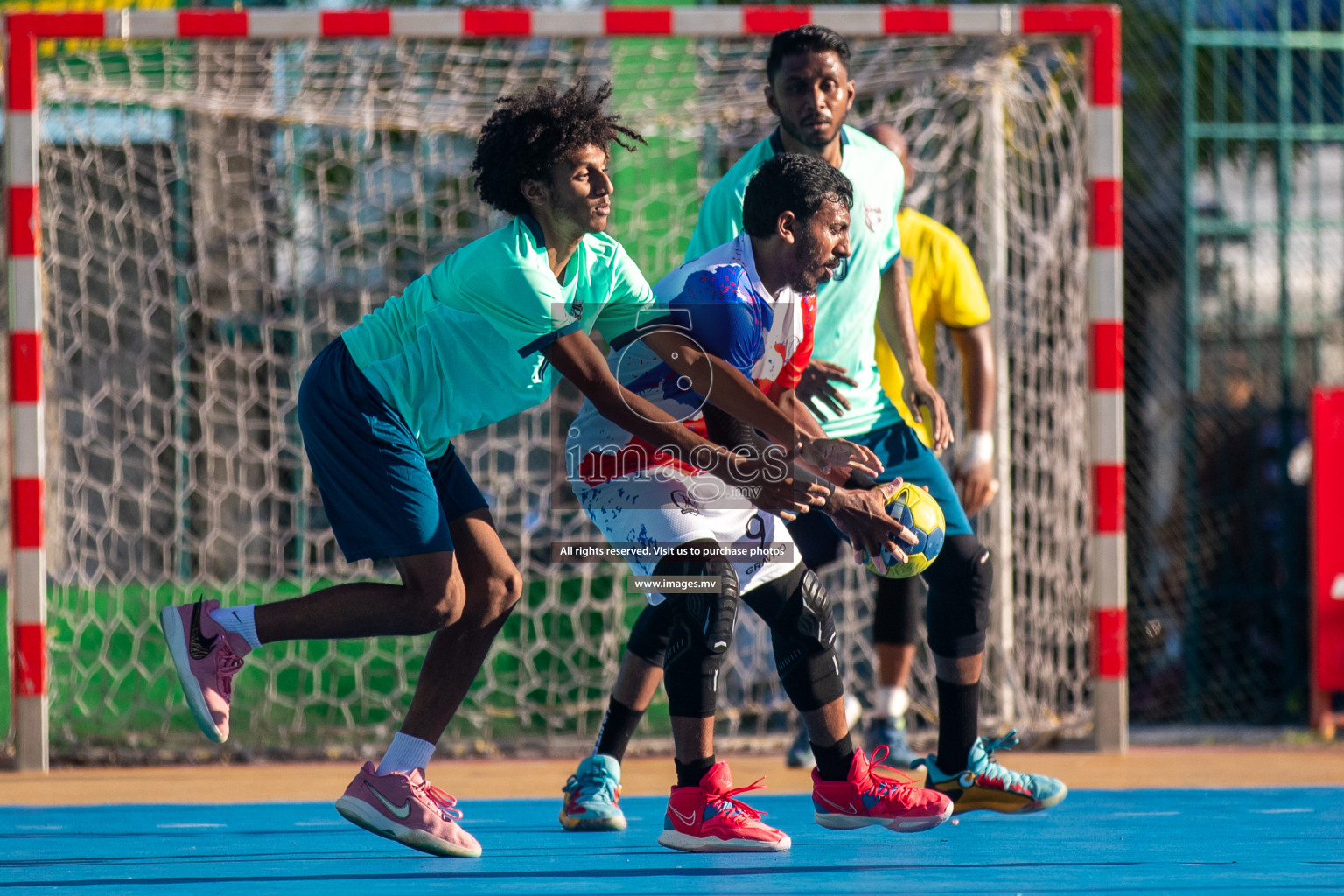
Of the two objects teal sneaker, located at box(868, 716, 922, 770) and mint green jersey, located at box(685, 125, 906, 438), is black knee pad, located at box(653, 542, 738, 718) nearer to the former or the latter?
mint green jersey, located at box(685, 125, 906, 438)

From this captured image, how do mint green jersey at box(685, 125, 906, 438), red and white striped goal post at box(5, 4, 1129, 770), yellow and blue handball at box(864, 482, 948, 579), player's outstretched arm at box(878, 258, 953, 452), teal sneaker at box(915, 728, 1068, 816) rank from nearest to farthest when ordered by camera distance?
yellow and blue handball at box(864, 482, 948, 579) < teal sneaker at box(915, 728, 1068, 816) < mint green jersey at box(685, 125, 906, 438) < player's outstretched arm at box(878, 258, 953, 452) < red and white striped goal post at box(5, 4, 1129, 770)

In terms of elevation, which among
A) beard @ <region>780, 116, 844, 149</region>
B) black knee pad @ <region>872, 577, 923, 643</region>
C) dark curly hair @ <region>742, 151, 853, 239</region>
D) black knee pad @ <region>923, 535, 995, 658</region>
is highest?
beard @ <region>780, 116, 844, 149</region>

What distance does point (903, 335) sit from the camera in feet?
13.2

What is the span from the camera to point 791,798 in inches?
163

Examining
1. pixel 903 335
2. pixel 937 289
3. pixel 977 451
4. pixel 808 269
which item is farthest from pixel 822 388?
pixel 937 289

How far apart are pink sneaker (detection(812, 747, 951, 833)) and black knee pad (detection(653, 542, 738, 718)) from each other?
1.23ft

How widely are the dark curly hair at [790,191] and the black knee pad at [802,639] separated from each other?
31.4 inches

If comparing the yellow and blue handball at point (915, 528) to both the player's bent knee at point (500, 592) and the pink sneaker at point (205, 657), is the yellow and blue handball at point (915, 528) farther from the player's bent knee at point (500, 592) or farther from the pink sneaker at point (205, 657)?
the pink sneaker at point (205, 657)

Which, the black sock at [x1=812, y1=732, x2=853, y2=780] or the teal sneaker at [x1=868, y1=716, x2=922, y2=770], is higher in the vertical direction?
the black sock at [x1=812, y1=732, x2=853, y2=780]

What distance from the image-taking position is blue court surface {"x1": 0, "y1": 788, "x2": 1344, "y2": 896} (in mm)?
2777

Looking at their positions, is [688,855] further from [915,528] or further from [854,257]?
[854,257]

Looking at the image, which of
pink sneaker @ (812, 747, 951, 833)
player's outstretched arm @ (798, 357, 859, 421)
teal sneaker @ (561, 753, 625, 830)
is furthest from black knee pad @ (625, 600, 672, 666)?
player's outstretched arm @ (798, 357, 859, 421)

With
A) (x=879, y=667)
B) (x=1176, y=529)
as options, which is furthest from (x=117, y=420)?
(x=1176, y=529)

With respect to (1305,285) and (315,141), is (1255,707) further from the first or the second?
(315,141)
